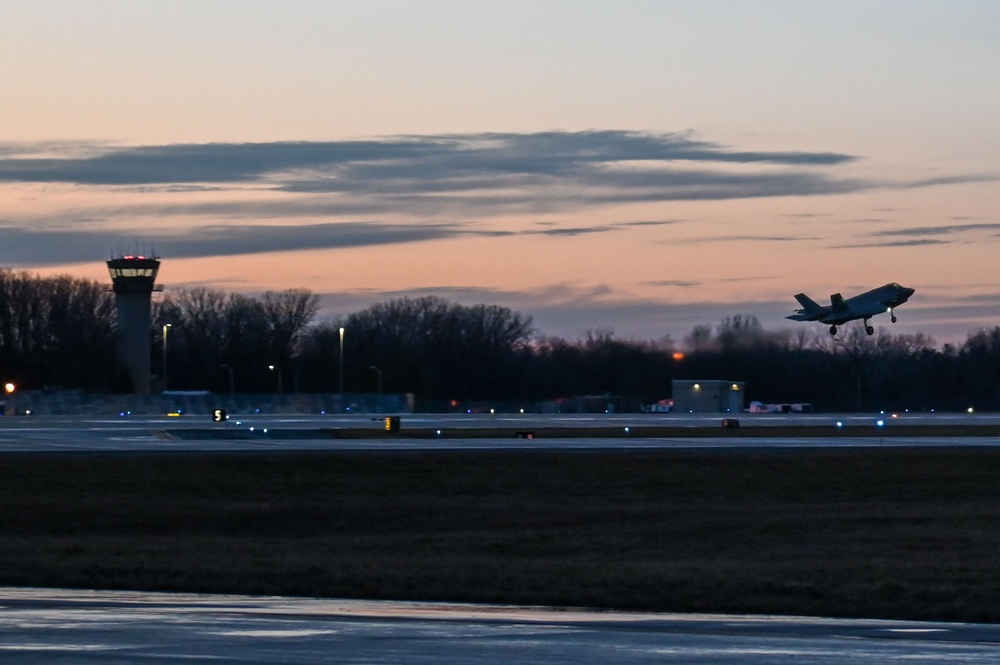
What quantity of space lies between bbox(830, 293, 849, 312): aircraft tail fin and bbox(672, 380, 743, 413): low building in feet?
161

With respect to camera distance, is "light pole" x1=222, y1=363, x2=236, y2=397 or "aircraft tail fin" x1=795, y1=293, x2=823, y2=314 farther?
"light pole" x1=222, y1=363, x2=236, y2=397

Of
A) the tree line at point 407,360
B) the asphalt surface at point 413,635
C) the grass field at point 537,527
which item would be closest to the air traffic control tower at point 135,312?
the tree line at point 407,360

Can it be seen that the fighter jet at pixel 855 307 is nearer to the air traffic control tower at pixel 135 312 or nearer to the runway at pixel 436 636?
the runway at pixel 436 636

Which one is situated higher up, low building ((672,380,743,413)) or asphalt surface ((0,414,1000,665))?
low building ((672,380,743,413))

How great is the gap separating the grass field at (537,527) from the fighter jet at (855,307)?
5.09 metres

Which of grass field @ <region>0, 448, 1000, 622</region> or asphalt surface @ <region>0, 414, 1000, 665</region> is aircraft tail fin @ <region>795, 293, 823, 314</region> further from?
asphalt surface @ <region>0, 414, 1000, 665</region>

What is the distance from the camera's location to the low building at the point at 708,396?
352 ft

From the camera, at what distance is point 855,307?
181 ft

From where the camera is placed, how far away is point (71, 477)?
150 ft

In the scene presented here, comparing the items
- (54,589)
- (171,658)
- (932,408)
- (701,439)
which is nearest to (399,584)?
(54,589)

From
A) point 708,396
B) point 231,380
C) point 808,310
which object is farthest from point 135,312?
point 808,310

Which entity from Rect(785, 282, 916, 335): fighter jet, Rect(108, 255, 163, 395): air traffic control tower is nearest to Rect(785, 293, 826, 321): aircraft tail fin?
Rect(785, 282, 916, 335): fighter jet

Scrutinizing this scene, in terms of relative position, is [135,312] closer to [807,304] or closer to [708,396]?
[708,396]

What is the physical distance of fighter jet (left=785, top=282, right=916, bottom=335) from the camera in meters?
54.8
